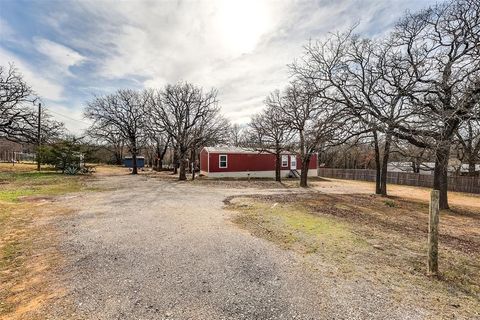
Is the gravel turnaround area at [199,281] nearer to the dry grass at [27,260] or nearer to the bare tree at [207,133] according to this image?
the dry grass at [27,260]

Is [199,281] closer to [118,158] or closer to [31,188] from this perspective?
[31,188]

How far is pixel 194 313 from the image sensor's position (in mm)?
3006

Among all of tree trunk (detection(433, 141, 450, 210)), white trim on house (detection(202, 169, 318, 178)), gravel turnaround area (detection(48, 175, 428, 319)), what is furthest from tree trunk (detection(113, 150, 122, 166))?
tree trunk (detection(433, 141, 450, 210))

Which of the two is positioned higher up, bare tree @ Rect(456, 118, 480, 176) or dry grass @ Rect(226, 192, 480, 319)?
bare tree @ Rect(456, 118, 480, 176)

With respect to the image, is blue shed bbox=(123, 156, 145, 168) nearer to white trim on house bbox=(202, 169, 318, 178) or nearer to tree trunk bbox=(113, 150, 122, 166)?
tree trunk bbox=(113, 150, 122, 166)

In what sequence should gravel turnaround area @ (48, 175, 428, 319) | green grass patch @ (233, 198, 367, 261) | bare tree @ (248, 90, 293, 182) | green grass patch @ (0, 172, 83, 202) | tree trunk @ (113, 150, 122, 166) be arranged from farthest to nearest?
tree trunk @ (113, 150, 122, 166)
bare tree @ (248, 90, 293, 182)
green grass patch @ (0, 172, 83, 202)
green grass patch @ (233, 198, 367, 261)
gravel turnaround area @ (48, 175, 428, 319)

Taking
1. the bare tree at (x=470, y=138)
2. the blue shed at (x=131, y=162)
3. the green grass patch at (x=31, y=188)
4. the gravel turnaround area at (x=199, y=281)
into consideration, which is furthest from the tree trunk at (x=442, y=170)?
the blue shed at (x=131, y=162)

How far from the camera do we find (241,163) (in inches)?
1088

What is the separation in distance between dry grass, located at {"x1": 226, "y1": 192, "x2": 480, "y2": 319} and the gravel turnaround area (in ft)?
1.42

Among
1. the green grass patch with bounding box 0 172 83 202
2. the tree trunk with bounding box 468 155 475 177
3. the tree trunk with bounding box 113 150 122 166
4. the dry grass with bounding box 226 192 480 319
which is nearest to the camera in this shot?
the dry grass with bounding box 226 192 480 319

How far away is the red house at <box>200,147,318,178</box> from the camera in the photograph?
1037 inches

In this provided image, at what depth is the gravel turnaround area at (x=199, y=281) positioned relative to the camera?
306 centimetres

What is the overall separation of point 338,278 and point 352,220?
5.12m

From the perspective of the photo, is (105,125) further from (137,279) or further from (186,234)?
(137,279)
